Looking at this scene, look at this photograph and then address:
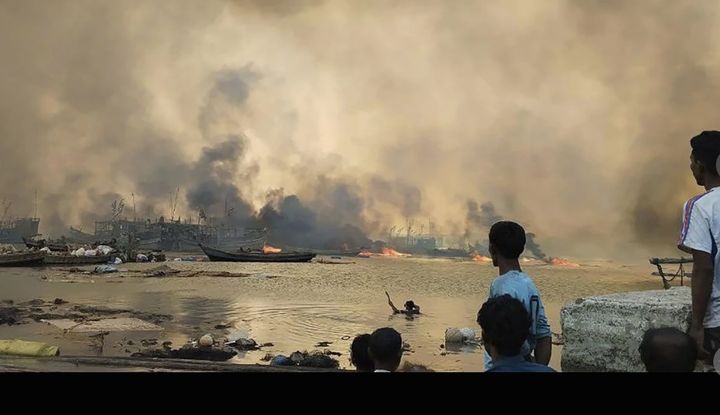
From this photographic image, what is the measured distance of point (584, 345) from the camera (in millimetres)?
3357

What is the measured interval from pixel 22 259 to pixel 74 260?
274 centimetres

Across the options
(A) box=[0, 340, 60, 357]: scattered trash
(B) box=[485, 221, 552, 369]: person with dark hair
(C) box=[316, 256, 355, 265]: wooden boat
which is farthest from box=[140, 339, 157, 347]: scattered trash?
(C) box=[316, 256, 355, 265]: wooden boat

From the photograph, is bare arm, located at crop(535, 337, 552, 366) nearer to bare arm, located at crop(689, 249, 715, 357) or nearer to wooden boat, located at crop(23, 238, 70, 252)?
bare arm, located at crop(689, 249, 715, 357)

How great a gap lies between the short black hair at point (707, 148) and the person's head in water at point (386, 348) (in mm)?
953

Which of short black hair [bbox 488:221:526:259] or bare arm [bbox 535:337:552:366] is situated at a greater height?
short black hair [bbox 488:221:526:259]

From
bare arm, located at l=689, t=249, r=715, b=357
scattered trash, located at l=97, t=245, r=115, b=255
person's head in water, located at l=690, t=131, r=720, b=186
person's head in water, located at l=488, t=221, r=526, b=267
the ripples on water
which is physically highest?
person's head in water, located at l=690, t=131, r=720, b=186

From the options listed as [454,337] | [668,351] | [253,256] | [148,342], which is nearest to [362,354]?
[668,351]

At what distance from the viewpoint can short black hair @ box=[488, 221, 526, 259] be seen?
1.72 meters

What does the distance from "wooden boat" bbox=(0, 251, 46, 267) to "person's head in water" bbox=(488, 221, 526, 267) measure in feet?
56.7
